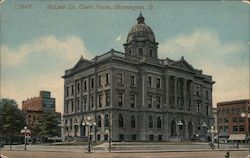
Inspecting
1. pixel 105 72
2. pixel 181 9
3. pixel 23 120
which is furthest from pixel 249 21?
pixel 23 120

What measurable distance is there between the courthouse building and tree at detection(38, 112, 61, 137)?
34cm

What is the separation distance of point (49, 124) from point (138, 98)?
139 inches

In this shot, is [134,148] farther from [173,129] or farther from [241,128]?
[241,128]

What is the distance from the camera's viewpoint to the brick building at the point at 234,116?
525 inches

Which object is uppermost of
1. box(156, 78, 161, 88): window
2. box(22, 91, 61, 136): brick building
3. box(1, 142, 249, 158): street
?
box(156, 78, 161, 88): window

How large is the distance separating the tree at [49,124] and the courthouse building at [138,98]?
0.34 m

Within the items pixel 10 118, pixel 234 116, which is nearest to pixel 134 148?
pixel 234 116

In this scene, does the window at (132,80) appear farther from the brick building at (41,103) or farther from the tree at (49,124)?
the brick building at (41,103)

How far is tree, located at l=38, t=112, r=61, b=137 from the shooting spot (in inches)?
549

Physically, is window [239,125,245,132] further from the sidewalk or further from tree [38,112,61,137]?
tree [38,112,61,137]

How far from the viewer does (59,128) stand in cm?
1577

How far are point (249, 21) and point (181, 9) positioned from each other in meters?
1.70

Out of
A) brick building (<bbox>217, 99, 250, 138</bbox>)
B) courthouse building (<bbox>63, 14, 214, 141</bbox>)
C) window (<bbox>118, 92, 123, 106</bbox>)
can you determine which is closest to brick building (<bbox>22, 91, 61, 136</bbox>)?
courthouse building (<bbox>63, 14, 214, 141</bbox>)

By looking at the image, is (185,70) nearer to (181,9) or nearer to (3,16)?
(181,9)
